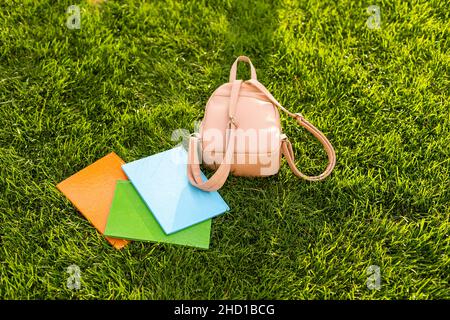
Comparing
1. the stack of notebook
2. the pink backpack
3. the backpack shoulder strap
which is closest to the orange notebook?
the stack of notebook

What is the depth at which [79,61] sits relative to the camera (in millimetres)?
2812

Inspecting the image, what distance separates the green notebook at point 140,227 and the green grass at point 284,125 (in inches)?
1.7

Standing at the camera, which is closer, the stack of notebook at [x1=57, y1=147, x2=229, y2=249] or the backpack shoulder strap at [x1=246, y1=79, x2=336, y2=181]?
the stack of notebook at [x1=57, y1=147, x2=229, y2=249]

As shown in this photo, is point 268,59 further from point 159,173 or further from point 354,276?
point 354,276

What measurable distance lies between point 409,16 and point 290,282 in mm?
1928

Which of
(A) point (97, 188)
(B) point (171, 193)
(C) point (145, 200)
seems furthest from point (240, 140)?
(A) point (97, 188)

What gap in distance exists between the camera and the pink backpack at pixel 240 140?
7.30 ft

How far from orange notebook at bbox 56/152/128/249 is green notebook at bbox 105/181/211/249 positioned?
A: 42 mm

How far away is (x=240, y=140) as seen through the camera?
7.29 feet

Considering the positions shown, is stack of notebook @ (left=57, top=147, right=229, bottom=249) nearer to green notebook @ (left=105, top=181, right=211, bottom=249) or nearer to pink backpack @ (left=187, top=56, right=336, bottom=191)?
green notebook @ (left=105, top=181, right=211, bottom=249)

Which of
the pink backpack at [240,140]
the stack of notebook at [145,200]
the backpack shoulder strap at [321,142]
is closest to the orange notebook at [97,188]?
the stack of notebook at [145,200]

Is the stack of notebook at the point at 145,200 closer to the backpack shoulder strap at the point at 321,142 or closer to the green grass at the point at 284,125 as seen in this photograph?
the green grass at the point at 284,125

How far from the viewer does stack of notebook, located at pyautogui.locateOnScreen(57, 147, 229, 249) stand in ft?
7.23

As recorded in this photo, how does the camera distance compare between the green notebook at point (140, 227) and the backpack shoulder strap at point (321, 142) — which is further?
the backpack shoulder strap at point (321, 142)
